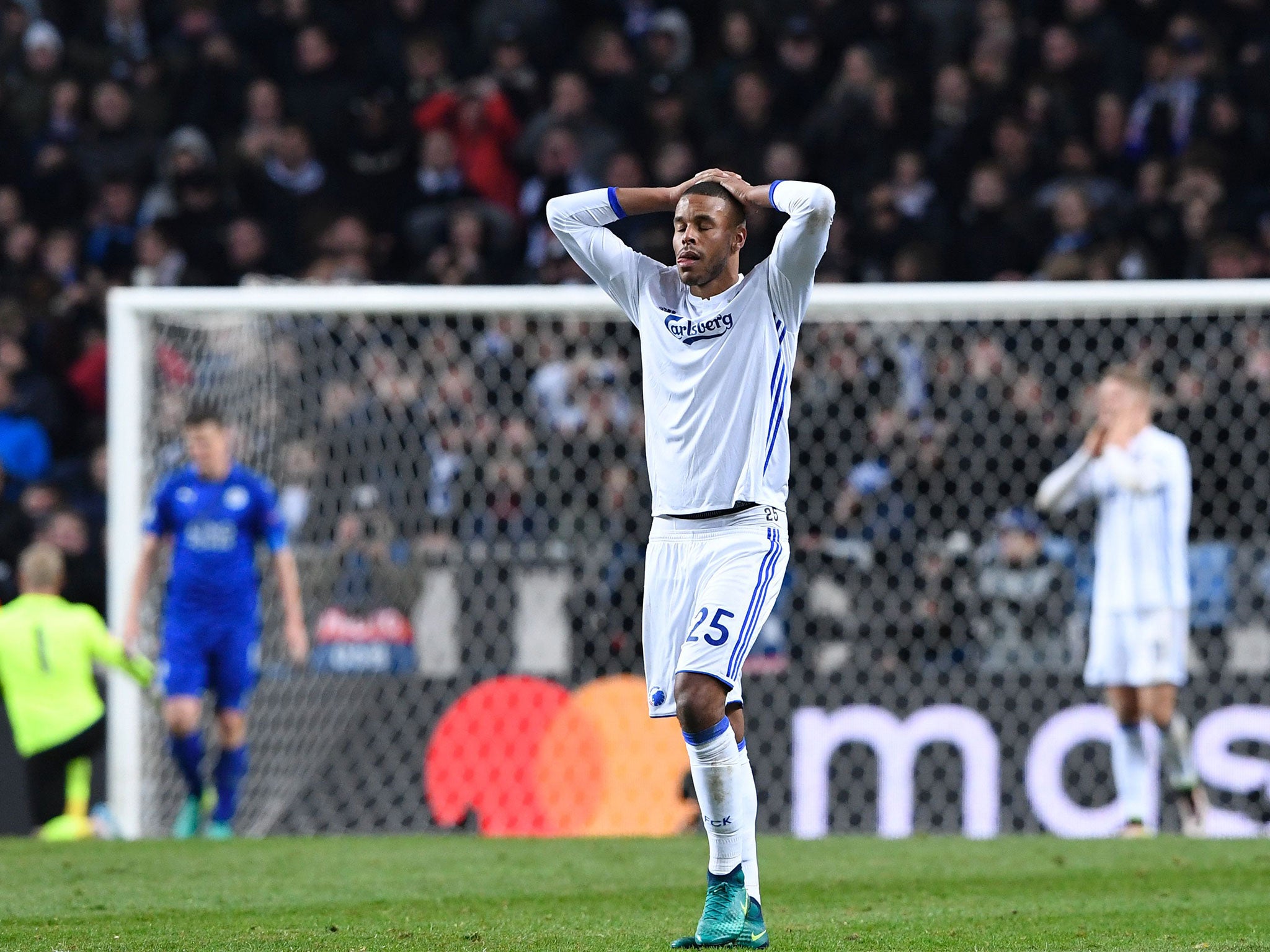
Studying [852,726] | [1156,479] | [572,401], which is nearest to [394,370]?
[572,401]

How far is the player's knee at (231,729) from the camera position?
9703 millimetres

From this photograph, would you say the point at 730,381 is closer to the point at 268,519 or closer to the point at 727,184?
the point at 727,184

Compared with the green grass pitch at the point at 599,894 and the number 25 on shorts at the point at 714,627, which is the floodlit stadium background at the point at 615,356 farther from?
the number 25 on shorts at the point at 714,627

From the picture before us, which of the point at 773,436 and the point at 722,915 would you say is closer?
the point at 722,915

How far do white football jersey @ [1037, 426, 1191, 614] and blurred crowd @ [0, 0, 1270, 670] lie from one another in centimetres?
136

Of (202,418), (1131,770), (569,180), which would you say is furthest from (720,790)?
(569,180)

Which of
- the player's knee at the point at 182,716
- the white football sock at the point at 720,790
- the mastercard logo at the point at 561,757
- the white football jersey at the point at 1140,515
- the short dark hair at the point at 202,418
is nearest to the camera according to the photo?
the white football sock at the point at 720,790

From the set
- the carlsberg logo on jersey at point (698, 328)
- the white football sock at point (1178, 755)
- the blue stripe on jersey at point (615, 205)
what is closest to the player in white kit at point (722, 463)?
the carlsberg logo on jersey at point (698, 328)

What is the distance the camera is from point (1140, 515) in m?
9.23

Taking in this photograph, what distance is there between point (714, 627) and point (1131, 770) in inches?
187

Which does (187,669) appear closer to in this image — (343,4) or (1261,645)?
(1261,645)

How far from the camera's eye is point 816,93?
14086 mm

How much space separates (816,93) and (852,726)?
591 cm

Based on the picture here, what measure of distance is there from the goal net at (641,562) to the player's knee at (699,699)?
193 inches
